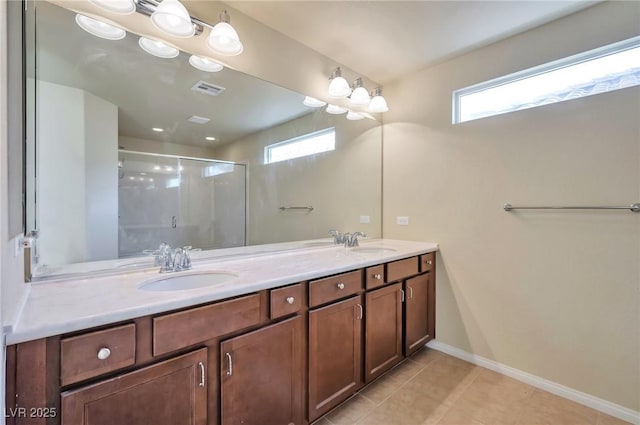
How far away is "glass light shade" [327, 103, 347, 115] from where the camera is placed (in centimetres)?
242

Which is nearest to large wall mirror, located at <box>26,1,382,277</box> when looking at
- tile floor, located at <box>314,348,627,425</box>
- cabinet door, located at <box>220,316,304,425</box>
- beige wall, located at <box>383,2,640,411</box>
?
cabinet door, located at <box>220,316,304,425</box>

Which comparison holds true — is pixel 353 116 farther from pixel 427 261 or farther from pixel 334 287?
pixel 334 287

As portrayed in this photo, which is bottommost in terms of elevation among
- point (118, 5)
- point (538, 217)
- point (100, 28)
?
point (538, 217)

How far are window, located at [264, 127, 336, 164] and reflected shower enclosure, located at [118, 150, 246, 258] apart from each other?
0.27 metres

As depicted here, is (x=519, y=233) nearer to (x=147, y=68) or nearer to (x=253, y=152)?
(x=253, y=152)

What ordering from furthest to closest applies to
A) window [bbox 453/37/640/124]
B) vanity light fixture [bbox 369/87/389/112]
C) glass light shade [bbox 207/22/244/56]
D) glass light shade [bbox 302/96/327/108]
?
vanity light fixture [bbox 369/87/389/112], glass light shade [bbox 302/96/327/108], window [bbox 453/37/640/124], glass light shade [bbox 207/22/244/56]

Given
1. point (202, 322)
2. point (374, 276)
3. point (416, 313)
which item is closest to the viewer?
point (202, 322)

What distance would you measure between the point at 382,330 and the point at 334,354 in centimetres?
48

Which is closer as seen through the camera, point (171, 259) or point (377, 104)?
point (171, 259)

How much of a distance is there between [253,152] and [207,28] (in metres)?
0.76

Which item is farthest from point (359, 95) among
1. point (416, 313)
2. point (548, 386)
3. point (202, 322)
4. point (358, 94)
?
point (548, 386)

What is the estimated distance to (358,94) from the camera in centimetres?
244

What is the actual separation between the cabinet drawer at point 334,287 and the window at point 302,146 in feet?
3.31

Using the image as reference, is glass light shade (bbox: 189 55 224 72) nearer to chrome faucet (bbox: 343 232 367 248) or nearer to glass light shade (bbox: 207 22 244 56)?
glass light shade (bbox: 207 22 244 56)
